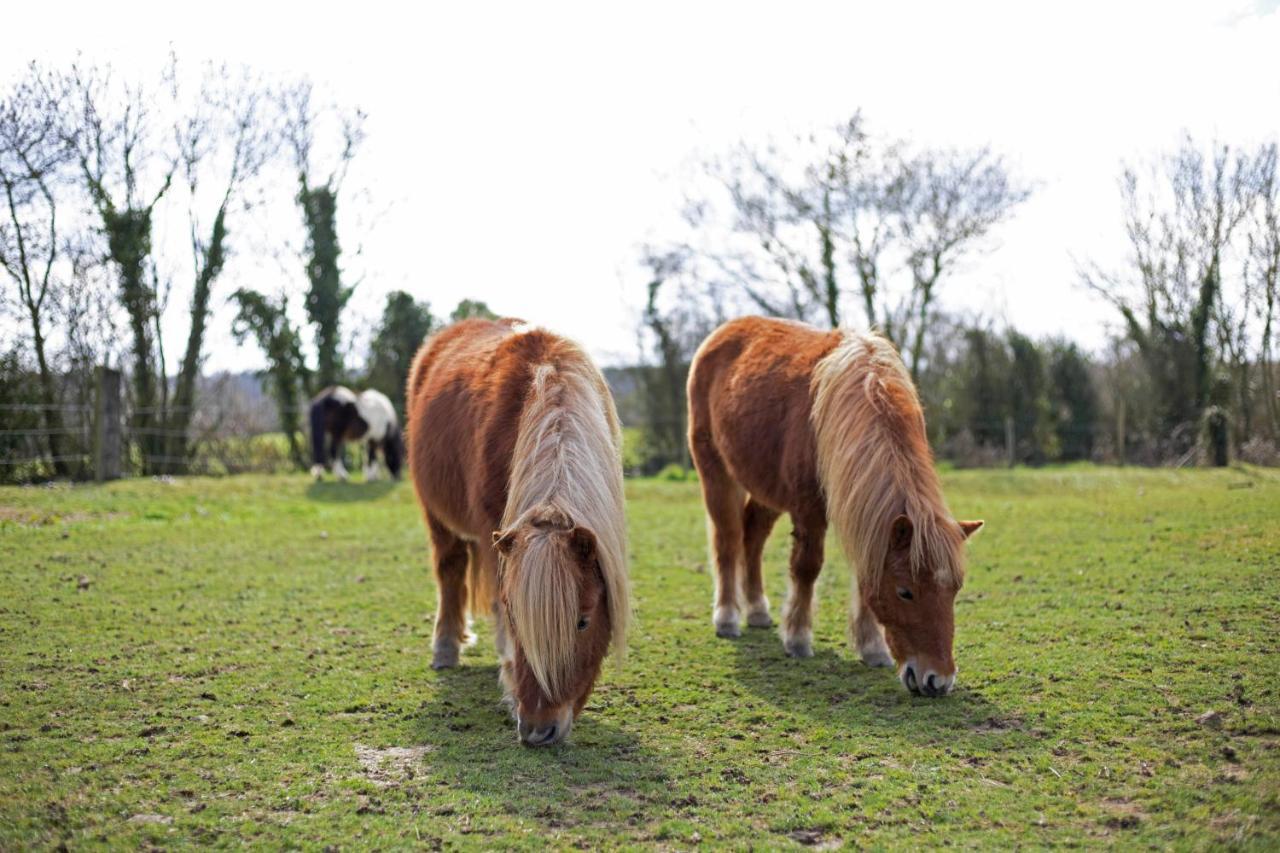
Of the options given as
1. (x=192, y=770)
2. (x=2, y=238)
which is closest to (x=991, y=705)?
(x=192, y=770)

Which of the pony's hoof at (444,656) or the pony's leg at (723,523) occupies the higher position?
the pony's leg at (723,523)

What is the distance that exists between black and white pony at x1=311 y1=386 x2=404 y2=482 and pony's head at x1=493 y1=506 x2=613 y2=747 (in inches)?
520

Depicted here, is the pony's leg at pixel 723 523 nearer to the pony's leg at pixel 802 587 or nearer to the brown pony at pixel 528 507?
the pony's leg at pixel 802 587

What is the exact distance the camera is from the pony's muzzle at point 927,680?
156 inches

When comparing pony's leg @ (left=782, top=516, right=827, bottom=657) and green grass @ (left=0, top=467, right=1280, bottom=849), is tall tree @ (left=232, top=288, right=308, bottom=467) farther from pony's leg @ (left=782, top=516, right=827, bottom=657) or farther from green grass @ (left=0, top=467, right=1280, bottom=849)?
pony's leg @ (left=782, top=516, right=827, bottom=657)

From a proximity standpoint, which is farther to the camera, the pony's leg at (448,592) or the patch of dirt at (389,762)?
the pony's leg at (448,592)

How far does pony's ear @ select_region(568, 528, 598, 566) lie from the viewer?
3473 mm

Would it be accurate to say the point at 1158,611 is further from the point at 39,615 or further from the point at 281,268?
the point at 281,268

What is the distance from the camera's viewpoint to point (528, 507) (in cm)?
372

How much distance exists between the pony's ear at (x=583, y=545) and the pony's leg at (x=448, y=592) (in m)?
1.72

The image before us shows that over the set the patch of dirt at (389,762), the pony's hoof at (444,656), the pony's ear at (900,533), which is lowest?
the patch of dirt at (389,762)

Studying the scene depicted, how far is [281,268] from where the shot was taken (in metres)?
19.1

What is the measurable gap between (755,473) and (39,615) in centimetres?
430

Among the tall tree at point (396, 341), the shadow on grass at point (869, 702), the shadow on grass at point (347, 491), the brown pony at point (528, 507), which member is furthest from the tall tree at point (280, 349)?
the shadow on grass at point (869, 702)
